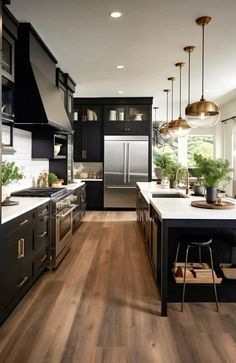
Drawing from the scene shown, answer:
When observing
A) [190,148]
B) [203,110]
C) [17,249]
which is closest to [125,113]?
[190,148]

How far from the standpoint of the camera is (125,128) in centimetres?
881

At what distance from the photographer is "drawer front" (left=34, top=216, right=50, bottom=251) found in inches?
139

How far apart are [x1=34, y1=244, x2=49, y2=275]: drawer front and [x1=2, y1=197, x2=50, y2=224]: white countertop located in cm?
52

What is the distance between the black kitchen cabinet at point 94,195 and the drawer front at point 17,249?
556 cm

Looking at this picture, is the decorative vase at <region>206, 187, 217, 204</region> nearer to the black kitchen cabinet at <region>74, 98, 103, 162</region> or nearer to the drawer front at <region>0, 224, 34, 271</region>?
the drawer front at <region>0, 224, 34, 271</region>

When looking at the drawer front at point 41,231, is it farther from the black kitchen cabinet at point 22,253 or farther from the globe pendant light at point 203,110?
the globe pendant light at point 203,110

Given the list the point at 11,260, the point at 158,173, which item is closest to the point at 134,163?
the point at 158,173

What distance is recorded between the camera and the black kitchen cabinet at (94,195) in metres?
8.92

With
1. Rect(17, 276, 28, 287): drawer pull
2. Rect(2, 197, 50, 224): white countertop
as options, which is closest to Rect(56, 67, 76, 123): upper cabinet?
Rect(2, 197, 50, 224): white countertop

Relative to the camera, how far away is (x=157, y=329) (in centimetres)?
267

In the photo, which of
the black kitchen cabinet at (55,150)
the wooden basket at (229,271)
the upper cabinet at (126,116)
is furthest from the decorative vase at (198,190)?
the upper cabinet at (126,116)

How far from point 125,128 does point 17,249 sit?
629 centimetres

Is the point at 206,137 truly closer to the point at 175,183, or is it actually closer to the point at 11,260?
the point at 175,183

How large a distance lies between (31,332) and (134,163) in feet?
21.3
